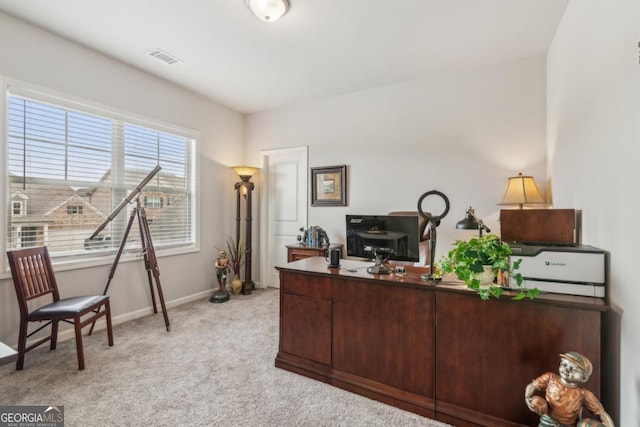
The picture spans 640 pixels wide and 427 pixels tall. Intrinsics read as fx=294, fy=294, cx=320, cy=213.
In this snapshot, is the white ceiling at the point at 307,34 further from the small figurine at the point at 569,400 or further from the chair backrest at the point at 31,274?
the small figurine at the point at 569,400

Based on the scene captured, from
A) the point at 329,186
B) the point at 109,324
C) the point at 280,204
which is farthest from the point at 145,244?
the point at 329,186

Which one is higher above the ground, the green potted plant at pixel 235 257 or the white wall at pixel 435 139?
the white wall at pixel 435 139

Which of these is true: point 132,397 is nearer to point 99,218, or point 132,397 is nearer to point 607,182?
point 99,218

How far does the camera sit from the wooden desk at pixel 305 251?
156 inches

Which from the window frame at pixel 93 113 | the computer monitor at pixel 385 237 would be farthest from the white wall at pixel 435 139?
the computer monitor at pixel 385 237

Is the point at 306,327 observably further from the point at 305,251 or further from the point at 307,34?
the point at 307,34

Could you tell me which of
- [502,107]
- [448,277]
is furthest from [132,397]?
[502,107]

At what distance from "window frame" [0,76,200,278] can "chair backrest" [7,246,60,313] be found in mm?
256

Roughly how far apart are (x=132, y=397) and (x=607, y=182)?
3.04 m

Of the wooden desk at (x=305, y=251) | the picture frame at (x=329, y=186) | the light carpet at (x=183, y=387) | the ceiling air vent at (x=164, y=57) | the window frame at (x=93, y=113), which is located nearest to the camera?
the light carpet at (x=183, y=387)

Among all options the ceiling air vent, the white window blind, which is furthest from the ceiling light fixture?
the white window blind

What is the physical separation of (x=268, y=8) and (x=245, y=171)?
2532 mm

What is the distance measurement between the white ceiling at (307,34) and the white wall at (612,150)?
2.25ft

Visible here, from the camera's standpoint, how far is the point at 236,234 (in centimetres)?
469
